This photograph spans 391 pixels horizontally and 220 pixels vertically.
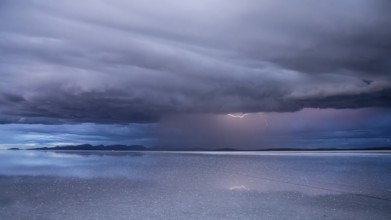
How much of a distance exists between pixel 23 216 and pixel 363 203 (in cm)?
1814

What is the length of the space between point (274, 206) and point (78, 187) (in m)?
16.3

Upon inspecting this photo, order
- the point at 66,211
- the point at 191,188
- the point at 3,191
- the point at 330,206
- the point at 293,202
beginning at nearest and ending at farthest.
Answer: the point at 66,211, the point at 330,206, the point at 293,202, the point at 3,191, the point at 191,188

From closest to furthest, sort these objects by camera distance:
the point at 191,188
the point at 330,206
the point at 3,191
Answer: the point at 330,206 < the point at 3,191 < the point at 191,188

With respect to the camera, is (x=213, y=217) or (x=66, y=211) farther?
(x=66, y=211)

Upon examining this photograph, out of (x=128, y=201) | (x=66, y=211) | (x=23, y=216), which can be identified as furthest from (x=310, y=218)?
(x=23, y=216)

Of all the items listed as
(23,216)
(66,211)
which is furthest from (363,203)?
(23,216)

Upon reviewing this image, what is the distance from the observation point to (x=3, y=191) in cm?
2572

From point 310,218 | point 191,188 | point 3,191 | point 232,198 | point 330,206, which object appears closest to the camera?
point 310,218

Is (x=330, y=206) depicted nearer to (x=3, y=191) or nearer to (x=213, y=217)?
(x=213, y=217)

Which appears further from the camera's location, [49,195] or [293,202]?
[49,195]

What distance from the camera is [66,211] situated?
18.2 metres

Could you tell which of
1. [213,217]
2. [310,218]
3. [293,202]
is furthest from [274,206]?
[213,217]

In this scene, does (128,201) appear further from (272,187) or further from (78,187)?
(272,187)

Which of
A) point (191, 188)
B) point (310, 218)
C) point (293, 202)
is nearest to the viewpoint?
point (310, 218)
